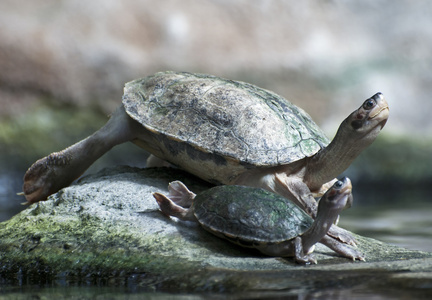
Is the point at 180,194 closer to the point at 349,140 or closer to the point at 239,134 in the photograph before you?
the point at 239,134

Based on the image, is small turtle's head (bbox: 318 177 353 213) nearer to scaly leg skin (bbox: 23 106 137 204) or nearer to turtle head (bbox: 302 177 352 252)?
turtle head (bbox: 302 177 352 252)

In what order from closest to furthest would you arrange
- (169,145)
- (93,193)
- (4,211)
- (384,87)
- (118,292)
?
(118,292) → (93,193) → (169,145) → (4,211) → (384,87)

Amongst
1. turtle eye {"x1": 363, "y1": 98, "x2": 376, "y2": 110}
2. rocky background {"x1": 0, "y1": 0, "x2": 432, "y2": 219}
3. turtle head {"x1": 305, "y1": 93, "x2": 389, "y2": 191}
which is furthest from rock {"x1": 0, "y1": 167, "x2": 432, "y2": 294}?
rocky background {"x1": 0, "y1": 0, "x2": 432, "y2": 219}

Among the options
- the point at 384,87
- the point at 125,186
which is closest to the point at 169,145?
the point at 125,186

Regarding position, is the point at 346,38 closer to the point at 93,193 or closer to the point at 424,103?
the point at 424,103

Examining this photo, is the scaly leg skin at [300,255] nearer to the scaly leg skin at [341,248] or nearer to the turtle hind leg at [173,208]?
the scaly leg skin at [341,248]
